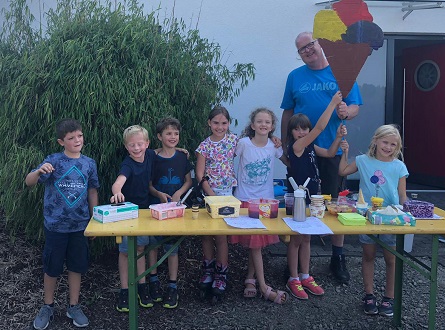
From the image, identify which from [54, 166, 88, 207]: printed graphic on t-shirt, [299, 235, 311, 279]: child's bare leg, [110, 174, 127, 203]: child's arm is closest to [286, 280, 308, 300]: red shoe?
[299, 235, 311, 279]: child's bare leg

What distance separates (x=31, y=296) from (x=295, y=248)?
2166 mm

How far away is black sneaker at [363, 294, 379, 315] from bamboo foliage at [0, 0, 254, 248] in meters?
1.97

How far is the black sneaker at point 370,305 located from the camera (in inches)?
143

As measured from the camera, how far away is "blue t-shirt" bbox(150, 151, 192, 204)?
3742 mm

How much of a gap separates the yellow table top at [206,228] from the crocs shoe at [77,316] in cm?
83

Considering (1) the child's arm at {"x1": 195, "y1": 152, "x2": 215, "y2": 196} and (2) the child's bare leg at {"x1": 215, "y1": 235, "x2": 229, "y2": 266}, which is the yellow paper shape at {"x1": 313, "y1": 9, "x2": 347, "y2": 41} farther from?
(2) the child's bare leg at {"x1": 215, "y1": 235, "x2": 229, "y2": 266}

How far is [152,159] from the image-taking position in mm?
3707

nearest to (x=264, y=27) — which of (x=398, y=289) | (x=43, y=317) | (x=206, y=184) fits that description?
(x=206, y=184)

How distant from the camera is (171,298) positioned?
372cm

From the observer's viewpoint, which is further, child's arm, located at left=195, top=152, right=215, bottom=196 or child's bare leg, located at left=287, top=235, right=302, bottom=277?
child's bare leg, located at left=287, top=235, right=302, bottom=277

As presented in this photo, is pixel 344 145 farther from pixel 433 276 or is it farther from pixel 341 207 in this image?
pixel 433 276

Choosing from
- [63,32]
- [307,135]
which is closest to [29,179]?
[63,32]

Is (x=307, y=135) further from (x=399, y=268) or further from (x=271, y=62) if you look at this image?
(x=271, y=62)

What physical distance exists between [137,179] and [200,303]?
1141mm
